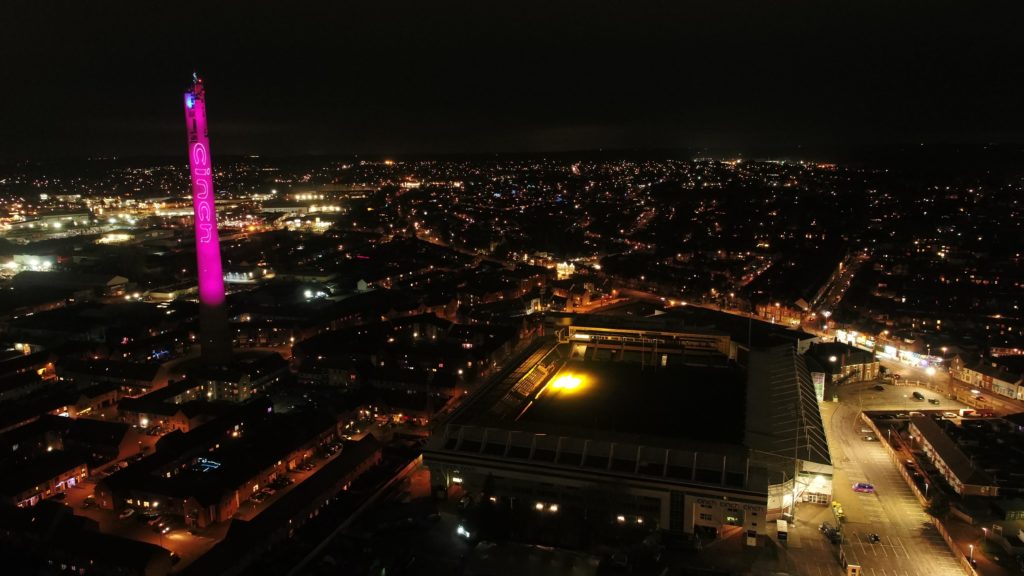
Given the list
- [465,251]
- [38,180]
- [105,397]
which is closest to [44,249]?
[465,251]

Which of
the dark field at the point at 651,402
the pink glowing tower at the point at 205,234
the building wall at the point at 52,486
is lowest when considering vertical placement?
the building wall at the point at 52,486

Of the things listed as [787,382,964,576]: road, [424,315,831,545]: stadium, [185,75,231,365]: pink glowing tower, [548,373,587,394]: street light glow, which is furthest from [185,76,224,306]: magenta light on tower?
[787,382,964,576]: road

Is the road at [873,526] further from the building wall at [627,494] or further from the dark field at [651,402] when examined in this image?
the dark field at [651,402]

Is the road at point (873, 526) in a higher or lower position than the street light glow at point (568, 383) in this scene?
lower

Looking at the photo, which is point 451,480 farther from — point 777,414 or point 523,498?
point 777,414

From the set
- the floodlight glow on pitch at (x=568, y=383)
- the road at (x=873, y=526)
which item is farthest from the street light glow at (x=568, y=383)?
the road at (x=873, y=526)

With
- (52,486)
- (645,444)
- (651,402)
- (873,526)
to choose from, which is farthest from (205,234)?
(873,526)

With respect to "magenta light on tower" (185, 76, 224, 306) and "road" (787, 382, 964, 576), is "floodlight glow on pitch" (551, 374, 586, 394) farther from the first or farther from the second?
"magenta light on tower" (185, 76, 224, 306)
